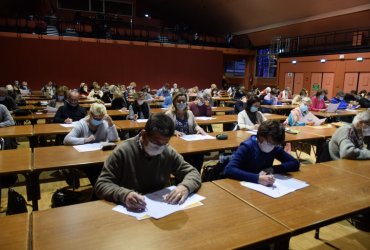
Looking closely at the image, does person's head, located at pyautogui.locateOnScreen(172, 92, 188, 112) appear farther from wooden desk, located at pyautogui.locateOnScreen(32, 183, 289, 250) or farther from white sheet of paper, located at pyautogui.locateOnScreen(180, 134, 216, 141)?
wooden desk, located at pyautogui.locateOnScreen(32, 183, 289, 250)

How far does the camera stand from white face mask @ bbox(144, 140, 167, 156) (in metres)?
1.86

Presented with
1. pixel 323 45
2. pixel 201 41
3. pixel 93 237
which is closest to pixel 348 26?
pixel 323 45

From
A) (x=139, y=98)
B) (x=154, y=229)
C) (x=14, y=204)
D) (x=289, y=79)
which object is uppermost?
(x=289, y=79)

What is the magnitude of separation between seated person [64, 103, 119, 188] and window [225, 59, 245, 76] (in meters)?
20.2

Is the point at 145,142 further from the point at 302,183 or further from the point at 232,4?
the point at 232,4

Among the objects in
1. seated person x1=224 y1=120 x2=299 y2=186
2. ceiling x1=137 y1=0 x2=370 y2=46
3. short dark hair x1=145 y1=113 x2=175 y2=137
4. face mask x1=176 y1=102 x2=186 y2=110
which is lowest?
seated person x1=224 y1=120 x2=299 y2=186

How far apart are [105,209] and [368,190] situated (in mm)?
1853

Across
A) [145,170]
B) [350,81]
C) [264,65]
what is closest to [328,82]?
[350,81]

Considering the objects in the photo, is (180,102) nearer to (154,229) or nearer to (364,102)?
(154,229)

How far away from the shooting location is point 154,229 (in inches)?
59.9

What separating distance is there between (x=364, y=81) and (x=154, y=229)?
14044 millimetres

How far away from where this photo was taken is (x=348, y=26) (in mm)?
14172

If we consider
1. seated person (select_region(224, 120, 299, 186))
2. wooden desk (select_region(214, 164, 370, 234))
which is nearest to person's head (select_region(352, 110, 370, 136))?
wooden desk (select_region(214, 164, 370, 234))

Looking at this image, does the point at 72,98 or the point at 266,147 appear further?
the point at 72,98
